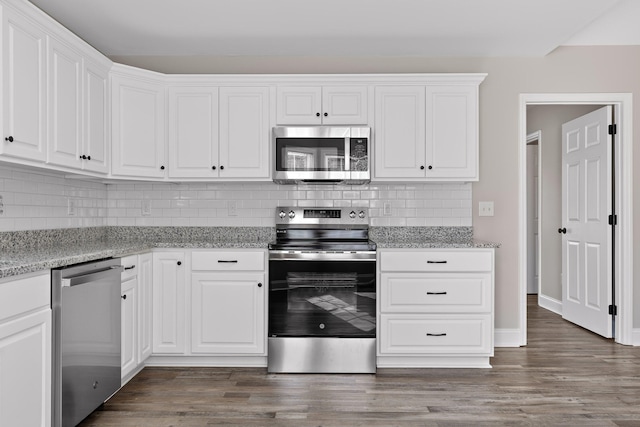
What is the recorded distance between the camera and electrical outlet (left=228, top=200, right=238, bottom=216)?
3.80m

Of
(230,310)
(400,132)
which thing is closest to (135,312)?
(230,310)

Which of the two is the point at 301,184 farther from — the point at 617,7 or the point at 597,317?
the point at 597,317

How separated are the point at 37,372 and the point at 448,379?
94.3 inches

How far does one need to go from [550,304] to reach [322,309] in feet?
11.1

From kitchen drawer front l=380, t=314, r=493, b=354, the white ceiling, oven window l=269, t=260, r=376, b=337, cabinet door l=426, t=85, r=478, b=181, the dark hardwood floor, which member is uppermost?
the white ceiling

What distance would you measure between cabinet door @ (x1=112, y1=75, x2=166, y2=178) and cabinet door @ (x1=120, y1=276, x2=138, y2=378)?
87 centimetres

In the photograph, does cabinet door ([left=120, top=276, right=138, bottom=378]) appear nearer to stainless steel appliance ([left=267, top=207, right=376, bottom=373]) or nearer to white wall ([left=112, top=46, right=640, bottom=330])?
stainless steel appliance ([left=267, top=207, right=376, bottom=373])

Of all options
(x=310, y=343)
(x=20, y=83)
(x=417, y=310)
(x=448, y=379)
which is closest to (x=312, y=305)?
(x=310, y=343)

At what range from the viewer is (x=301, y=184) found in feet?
12.3

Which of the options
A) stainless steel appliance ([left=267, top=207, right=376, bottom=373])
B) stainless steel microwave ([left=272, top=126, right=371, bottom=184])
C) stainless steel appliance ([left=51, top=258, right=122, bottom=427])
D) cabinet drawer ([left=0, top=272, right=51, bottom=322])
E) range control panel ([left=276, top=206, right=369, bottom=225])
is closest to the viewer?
cabinet drawer ([left=0, top=272, right=51, bottom=322])

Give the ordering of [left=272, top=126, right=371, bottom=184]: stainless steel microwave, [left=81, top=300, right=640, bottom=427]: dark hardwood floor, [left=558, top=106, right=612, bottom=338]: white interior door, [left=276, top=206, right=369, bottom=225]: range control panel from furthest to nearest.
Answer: [left=558, top=106, right=612, bottom=338]: white interior door → [left=276, top=206, right=369, bottom=225]: range control panel → [left=272, top=126, right=371, bottom=184]: stainless steel microwave → [left=81, top=300, right=640, bottom=427]: dark hardwood floor

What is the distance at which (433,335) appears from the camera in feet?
10.5

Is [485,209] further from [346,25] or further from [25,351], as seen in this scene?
[25,351]

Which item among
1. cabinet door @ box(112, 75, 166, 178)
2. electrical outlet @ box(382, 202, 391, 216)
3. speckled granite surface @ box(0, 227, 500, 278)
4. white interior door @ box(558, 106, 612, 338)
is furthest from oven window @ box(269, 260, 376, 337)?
white interior door @ box(558, 106, 612, 338)
